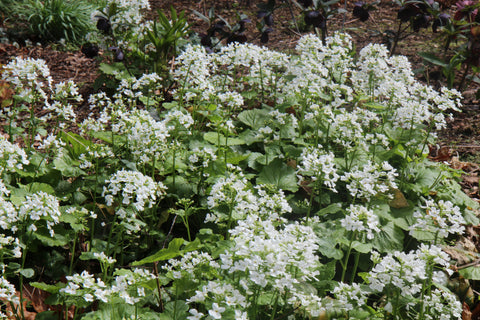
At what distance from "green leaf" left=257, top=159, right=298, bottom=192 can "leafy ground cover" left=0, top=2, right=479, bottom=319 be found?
0.03 feet

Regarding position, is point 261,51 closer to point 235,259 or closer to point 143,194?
point 143,194

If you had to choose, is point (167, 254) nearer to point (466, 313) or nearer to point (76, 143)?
point (76, 143)

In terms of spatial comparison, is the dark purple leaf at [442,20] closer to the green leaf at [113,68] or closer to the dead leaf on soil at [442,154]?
the dead leaf on soil at [442,154]

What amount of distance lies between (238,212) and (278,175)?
0.74 meters

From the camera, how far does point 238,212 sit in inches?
106

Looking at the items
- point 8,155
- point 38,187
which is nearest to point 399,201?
point 38,187

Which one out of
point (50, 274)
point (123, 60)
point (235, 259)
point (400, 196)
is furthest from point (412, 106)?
point (123, 60)

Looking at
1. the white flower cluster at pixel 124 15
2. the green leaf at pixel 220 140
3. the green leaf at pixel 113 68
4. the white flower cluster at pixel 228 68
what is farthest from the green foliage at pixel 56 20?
the green leaf at pixel 220 140

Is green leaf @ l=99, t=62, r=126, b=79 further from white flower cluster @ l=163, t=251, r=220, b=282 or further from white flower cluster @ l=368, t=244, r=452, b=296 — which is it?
white flower cluster @ l=368, t=244, r=452, b=296

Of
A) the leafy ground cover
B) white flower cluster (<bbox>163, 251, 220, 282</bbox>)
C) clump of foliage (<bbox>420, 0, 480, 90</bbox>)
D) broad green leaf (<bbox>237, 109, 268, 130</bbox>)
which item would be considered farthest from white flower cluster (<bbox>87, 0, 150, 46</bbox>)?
white flower cluster (<bbox>163, 251, 220, 282</bbox>)

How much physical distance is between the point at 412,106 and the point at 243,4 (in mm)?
4976

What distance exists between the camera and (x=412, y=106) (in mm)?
3307

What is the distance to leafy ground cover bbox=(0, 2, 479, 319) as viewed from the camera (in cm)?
211

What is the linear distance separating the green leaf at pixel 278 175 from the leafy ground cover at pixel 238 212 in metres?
0.01
